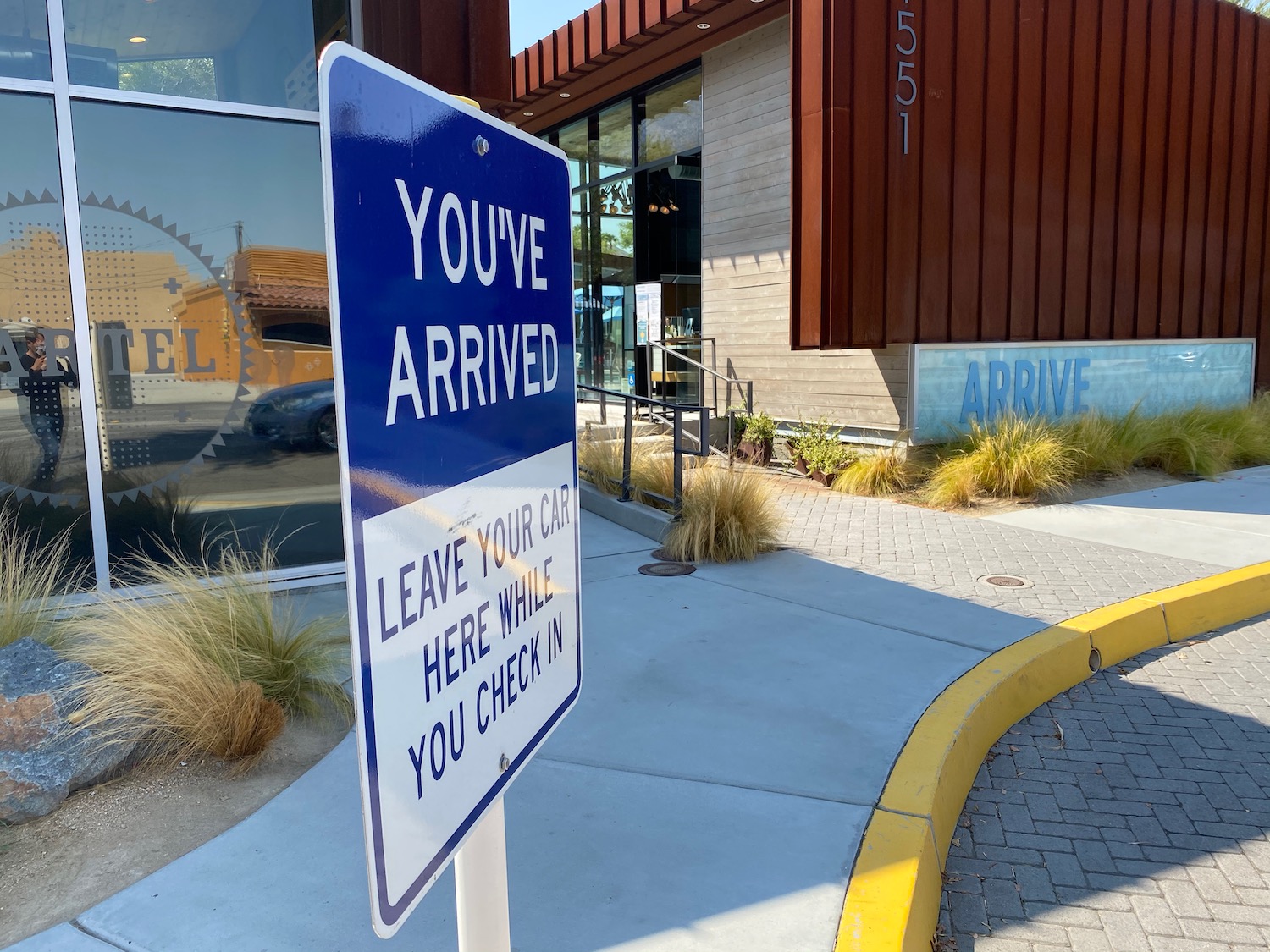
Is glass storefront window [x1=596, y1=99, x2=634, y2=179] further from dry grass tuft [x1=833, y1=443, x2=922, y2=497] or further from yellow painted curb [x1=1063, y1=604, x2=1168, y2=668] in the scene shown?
yellow painted curb [x1=1063, y1=604, x2=1168, y2=668]

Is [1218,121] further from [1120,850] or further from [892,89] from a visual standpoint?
[1120,850]

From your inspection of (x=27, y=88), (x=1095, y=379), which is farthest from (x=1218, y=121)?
(x=27, y=88)

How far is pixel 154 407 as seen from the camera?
609 centimetres

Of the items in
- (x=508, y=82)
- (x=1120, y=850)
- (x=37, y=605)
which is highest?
(x=508, y=82)

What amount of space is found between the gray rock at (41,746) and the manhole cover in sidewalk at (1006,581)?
522 centimetres

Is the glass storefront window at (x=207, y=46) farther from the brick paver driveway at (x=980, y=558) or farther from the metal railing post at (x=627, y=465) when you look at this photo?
the brick paver driveway at (x=980, y=558)

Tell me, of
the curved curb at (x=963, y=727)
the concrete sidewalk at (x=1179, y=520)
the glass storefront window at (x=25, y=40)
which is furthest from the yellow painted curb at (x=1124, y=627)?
the glass storefront window at (x=25, y=40)

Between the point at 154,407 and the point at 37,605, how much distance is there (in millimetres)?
1912

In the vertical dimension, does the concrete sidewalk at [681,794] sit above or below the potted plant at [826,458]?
below

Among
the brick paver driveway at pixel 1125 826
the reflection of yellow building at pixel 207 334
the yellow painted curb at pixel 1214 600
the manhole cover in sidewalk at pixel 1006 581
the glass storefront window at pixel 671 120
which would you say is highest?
the glass storefront window at pixel 671 120

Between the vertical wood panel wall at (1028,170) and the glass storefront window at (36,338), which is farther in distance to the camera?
the vertical wood panel wall at (1028,170)

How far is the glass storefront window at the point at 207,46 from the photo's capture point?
5824 mm

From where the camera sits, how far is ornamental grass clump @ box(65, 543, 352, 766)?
3.79 metres

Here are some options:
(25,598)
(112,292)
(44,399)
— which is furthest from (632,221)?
(25,598)
